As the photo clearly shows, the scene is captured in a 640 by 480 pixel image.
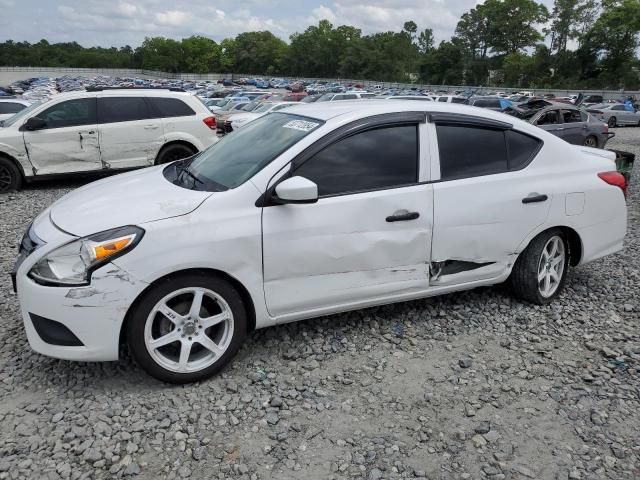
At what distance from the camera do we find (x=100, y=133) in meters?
9.27

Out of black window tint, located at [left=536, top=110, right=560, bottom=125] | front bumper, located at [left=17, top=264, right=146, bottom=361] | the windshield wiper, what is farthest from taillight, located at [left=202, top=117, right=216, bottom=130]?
black window tint, located at [left=536, top=110, right=560, bottom=125]

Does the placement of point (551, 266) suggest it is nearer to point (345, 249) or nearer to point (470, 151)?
point (470, 151)

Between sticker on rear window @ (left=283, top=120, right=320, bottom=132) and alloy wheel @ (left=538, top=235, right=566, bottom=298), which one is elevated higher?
sticker on rear window @ (left=283, top=120, right=320, bottom=132)

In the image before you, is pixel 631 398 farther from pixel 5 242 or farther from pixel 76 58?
pixel 76 58

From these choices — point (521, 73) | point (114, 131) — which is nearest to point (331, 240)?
point (114, 131)

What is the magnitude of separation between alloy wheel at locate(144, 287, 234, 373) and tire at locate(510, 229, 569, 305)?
241 centimetres

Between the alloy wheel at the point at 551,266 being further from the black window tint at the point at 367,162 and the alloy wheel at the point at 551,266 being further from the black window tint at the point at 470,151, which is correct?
the black window tint at the point at 367,162

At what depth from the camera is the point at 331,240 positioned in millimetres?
3338

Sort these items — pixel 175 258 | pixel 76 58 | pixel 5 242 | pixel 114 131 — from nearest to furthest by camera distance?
1. pixel 175 258
2. pixel 5 242
3. pixel 114 131
4. pixel 76 58

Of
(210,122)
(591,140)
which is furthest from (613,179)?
(591,140)

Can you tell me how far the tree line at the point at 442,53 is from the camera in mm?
70000

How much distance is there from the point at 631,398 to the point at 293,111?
9.80 feet

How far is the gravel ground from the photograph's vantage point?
2.59 m

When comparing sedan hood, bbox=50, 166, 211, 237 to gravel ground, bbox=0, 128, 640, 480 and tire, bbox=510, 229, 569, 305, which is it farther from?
tire, bbox=510, 229, 569, 305
